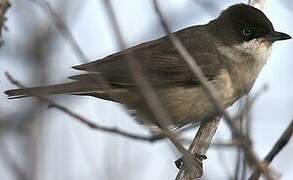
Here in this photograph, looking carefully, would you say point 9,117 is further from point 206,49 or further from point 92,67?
point 206,49

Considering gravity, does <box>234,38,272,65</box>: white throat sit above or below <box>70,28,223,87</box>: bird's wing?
below

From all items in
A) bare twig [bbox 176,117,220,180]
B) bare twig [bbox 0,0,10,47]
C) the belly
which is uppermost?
bare twig [bbox 0,0,10,47]

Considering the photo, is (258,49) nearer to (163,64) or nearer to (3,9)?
(163,64)

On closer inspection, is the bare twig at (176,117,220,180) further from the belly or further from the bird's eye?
the bird's eye

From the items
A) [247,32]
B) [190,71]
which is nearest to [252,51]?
[247,32]

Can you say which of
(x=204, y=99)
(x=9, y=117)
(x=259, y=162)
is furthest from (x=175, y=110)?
(x=259, y=162)

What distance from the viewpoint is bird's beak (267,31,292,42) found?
18.6 feet

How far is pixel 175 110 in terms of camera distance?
219 inches

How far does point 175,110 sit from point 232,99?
542 millimetres

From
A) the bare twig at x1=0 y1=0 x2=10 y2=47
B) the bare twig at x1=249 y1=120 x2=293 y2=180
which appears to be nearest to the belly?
the bare twig at x1=0 y1=0 x2=10 y2=47

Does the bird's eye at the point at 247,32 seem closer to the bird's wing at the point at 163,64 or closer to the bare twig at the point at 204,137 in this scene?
the bird's wing at the point at 163,64

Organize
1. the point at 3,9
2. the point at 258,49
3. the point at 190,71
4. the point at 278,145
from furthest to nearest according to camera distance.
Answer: the point at 258,49 → the point at 190,71 → the point at 3,9 → the point at 278,145

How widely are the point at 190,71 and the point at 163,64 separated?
0.28 metres

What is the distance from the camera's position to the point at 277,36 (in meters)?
5.69
